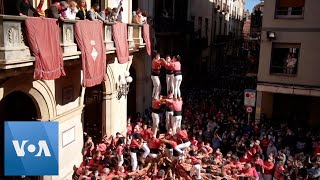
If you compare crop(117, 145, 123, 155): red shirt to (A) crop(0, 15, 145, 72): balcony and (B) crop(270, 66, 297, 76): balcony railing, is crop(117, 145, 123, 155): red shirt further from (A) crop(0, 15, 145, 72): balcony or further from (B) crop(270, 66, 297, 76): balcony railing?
(B) crop(270, 66, 297, 76): balcony railing

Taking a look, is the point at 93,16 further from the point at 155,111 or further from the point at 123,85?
the point at 123,85

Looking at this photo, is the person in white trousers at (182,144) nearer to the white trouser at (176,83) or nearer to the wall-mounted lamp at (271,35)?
the white trouser at (176,83)

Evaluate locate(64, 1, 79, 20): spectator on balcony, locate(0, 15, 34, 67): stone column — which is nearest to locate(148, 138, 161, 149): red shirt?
locate(64, 1, 79, 20): spectator on balcony

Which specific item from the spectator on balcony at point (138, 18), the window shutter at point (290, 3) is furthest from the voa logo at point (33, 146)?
the window shutter at point (290, 3)

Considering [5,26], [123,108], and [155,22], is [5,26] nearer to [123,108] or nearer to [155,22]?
[123,108]

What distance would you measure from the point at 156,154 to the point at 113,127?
419 centimetres

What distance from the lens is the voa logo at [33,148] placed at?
22.9 ft

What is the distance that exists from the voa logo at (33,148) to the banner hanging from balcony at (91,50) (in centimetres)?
606

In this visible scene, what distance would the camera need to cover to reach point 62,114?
47.3 feet

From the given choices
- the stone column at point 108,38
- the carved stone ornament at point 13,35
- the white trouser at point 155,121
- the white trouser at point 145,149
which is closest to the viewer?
the carved stone ornament at point 13,35

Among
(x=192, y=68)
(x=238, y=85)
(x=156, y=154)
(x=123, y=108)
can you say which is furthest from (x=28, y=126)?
(x=192, y=68)

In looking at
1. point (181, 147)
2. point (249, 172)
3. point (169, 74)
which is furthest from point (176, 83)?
point (249, 172)

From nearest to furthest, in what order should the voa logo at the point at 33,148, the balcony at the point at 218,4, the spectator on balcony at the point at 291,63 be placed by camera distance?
the voa logo at the point at 33,148 → the spectator on balcony at the point at 291,63 → the balcony at the point at 218,4

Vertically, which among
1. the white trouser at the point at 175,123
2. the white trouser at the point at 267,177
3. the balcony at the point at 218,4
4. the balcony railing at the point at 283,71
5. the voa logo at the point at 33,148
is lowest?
the white trouser at the point at 267,177
